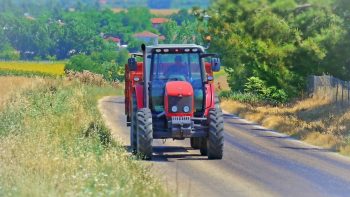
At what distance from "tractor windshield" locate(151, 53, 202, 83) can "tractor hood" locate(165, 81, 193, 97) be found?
47 centimetres

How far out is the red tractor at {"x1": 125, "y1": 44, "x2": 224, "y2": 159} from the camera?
2403 centimetres

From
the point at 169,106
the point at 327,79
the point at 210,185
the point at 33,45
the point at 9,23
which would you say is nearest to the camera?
the point at 210,185

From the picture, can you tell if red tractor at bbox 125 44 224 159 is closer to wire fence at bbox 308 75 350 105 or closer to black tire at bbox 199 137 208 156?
black tire at bbox 199 137 208 156

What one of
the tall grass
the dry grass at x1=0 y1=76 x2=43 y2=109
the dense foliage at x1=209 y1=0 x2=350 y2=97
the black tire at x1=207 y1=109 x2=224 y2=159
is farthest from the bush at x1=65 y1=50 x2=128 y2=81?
the black tire at x1=207 y1=109 x2=224 y2=159

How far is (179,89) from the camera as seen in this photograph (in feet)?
80.2

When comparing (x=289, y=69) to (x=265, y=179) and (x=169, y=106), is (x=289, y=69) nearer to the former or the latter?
(x=169, y=106)

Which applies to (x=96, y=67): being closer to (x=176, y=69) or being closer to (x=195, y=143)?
(x=195, y=143)

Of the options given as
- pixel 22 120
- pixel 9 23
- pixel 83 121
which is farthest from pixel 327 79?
pixel 9 23

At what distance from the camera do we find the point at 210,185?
19500 mm

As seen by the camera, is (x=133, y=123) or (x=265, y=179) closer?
(x=265, y=179)

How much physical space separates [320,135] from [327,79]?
14358 millimetres

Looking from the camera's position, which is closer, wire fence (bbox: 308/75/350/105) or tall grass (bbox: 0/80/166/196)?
tall grass (bbox: 0/80/166/196)

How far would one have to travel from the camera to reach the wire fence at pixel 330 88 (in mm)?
40094

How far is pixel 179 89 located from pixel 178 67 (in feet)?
3.28
